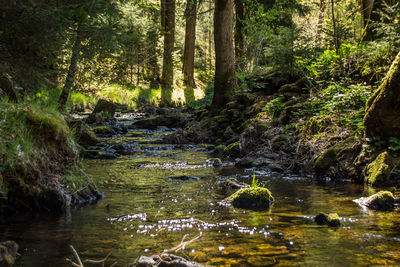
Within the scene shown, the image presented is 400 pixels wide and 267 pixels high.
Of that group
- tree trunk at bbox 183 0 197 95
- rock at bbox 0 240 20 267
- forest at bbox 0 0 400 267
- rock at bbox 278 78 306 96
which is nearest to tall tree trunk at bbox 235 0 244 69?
forest at bbox 0 0 400 267

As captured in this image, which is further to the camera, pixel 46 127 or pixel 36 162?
pixel 46 127

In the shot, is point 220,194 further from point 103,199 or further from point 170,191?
point 103,199

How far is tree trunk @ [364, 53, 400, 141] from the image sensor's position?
19.9ft

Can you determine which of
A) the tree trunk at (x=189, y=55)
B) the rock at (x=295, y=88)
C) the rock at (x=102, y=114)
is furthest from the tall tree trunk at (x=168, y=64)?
the rock at (x=295, y=88)

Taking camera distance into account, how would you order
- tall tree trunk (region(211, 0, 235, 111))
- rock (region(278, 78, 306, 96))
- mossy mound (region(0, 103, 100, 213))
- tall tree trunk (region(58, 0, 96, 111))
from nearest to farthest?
mossy mound (region(0, 103, 100, 213))
tall tree trunk (region(58, 0, 96, 111))
rock (region(278, 78, 306, 96))
tall tree trunk (region(211, 0, 235, 111))

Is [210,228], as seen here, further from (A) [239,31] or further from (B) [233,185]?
(A) [239,31]

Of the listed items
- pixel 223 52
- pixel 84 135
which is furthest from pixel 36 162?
pixel 223 52

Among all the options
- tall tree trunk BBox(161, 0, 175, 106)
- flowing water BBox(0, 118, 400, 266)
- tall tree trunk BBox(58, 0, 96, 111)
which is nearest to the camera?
flowing water BBox(0, 118, 400, 266)

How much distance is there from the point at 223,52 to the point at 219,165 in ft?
19.5

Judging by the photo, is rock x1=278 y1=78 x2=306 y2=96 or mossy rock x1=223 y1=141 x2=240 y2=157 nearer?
mossy rock x1=223 y1=141 x2=240 y2=157

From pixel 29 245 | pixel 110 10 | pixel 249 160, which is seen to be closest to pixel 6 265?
pixel 29 245

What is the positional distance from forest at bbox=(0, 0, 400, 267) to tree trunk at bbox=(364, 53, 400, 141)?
0.07 feet

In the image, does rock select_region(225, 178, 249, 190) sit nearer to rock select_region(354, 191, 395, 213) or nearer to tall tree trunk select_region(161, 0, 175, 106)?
rock select_region(354, 191, 395, 213)

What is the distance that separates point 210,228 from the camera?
4066mm
